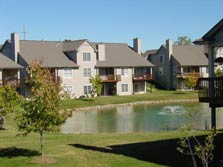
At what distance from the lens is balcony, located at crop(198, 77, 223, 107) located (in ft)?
64.2

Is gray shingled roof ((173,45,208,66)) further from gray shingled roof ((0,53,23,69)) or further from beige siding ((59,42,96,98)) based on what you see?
gray shingled roof ((0,53,23,69))

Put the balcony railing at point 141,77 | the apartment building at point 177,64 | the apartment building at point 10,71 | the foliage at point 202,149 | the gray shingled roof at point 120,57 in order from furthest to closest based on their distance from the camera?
the apartment building at point 177,64 < the balcony railing at point 141,77 < the gray shingled roof at point 120,57 < the apartment building at point 10,71 < the foliage at point 202,149

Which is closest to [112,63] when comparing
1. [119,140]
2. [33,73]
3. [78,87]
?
[78,87]

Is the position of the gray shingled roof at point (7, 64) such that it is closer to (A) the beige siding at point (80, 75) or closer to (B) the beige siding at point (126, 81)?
(A) the beige siding at point (80, 75)

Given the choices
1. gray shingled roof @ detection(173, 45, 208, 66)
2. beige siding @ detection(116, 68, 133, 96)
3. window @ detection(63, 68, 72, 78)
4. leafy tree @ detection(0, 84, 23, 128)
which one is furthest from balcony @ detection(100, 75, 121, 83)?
leafy tree @ detection(0, 84, 23, 128)

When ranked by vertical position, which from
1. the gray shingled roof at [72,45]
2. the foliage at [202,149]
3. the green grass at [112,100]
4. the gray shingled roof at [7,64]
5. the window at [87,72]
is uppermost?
the gray shingled roof at [72,45]

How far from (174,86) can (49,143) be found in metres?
56.6

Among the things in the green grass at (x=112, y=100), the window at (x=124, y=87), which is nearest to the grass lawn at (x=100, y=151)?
the green grass at (x=112, y=100)

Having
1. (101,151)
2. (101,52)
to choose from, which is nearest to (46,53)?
(101,52)

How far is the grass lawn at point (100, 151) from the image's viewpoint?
17406mm

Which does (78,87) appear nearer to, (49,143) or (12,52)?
(12,52)

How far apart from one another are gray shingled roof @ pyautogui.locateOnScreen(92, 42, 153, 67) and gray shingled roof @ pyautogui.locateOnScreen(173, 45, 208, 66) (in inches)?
320

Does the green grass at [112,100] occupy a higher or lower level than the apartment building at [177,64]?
lower

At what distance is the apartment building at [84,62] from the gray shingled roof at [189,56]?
24.9 ft
